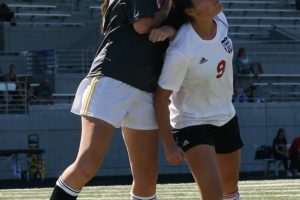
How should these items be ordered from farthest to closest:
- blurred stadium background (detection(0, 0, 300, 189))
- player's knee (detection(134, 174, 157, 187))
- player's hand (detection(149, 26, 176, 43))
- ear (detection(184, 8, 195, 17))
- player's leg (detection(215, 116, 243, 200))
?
blurred stadium background (detection(0, 0, 300, 189)) → player's leg (detection(215, 116, 243, 200)) → player's knee (detection(134, 174, 157, 187)) → ear (detection(184, 8, 195, 17)) → player's hand (detection(149, 26, 176, 43))

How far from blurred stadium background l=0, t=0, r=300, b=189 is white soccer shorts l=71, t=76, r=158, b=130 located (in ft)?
44.8

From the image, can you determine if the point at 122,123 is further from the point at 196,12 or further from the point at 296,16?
the point at 296,16

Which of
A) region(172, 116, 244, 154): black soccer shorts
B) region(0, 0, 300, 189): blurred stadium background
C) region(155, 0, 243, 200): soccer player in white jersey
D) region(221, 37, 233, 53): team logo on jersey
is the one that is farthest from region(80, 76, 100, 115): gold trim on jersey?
region(0, 0, 300, 189): blurred stadium background

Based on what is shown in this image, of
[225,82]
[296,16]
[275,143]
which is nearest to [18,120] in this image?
[275,143]

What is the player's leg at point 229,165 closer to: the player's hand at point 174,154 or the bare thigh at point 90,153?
the player's hand at point 174,154

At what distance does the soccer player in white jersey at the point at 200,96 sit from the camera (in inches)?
217

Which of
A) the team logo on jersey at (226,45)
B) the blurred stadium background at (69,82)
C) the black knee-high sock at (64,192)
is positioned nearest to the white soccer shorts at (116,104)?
the black knee-high sock at (64,192)

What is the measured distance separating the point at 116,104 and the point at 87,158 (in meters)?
0.33

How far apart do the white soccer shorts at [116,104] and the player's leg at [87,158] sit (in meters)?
0.05

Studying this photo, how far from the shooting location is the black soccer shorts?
566 centimetres

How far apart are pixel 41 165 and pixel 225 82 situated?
539 inches

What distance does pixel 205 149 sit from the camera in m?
5.59

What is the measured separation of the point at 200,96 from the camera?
5730 mm

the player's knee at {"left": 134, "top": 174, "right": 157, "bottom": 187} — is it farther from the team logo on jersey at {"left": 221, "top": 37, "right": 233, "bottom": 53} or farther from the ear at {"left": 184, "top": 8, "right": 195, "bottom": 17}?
the ear at {"left": 184, "top": 8, "right": 195, "bottom": 17}
